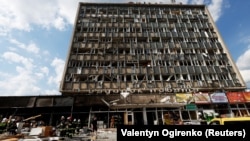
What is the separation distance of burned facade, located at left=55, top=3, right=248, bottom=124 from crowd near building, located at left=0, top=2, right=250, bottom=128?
5.0 inches

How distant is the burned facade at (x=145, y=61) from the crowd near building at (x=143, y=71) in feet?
0.42

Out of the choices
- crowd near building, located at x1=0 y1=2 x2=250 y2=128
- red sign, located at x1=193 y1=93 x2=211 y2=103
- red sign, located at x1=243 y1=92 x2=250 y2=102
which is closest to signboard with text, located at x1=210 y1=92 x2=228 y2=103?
crowd near building, located at x1=0 y1=2 x2=250 y2=128

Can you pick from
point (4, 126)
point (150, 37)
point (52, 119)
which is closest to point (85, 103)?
point (52, 119)

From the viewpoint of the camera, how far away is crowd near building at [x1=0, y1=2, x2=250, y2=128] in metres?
23.7

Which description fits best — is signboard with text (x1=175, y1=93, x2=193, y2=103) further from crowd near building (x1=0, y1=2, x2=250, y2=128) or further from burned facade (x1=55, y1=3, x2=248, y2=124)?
burned facade (x1=55, y1=3, x2=248, y2=124)

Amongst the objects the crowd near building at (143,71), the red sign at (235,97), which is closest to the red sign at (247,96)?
the crowd near building at (143,71)

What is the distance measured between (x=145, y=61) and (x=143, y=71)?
265cm

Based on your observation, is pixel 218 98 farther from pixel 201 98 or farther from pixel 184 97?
pixel 184 97

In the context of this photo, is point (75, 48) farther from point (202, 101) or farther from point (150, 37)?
point (202, 101)

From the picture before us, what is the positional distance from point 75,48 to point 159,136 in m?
30.7

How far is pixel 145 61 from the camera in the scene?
107 feet

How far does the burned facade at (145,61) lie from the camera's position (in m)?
24.9

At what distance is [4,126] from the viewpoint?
1459cm

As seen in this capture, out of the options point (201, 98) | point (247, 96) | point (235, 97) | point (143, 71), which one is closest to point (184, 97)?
point (201, 98)
